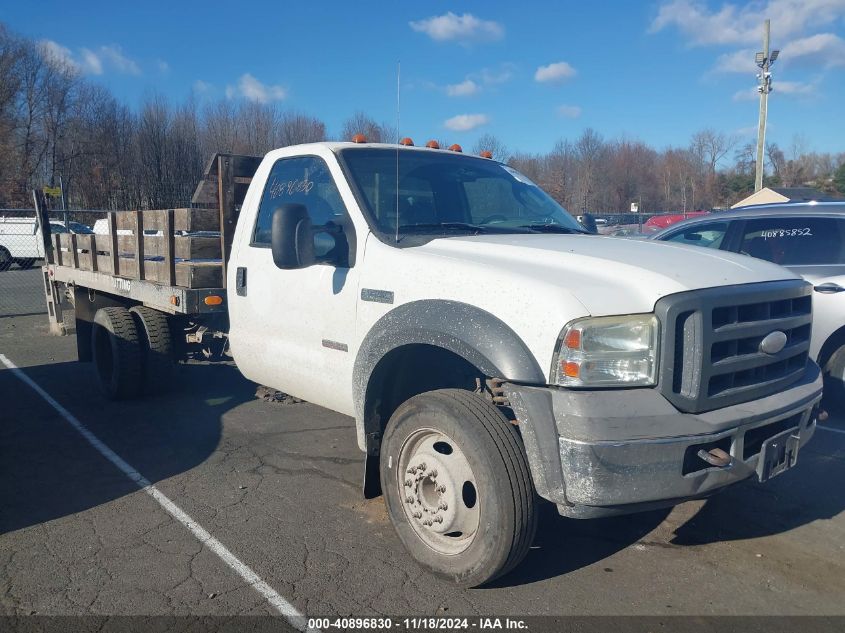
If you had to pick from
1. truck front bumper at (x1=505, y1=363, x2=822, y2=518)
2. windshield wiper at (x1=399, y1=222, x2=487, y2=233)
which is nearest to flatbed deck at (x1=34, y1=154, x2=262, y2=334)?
windshield wiper at (x1=399, y1=222, x2=487, y2=233)

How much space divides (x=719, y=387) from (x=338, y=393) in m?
2.08

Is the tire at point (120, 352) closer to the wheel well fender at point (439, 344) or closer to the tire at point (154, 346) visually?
the tire at point (154, 346)

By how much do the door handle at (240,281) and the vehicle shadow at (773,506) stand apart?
10.3 ft

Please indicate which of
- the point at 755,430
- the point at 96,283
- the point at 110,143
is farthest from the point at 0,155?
the point at 755,430

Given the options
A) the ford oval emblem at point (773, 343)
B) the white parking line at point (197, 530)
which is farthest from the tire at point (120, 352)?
the ford oval emblem at point (773, 343)

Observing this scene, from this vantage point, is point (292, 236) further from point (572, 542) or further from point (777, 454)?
point (777, 454)

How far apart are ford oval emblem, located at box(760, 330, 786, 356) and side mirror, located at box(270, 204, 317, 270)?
227 centimetres

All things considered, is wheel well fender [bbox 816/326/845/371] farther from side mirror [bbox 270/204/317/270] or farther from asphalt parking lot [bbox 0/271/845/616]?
side mirror [bbox 270/204/317/270]

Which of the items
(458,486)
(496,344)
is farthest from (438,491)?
(496,344)

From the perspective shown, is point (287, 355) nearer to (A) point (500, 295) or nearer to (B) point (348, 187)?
(B) point (348, 187)

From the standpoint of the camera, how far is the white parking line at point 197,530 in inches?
125

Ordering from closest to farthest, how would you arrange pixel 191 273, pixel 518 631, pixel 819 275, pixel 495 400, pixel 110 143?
1. pixel 518 631
2. pixel 495 400
3. pixel 191 273
4. pixel 819 275
5. pixel 110 143

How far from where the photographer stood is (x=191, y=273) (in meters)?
5.39

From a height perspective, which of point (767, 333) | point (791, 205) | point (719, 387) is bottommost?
point (719, 387)
